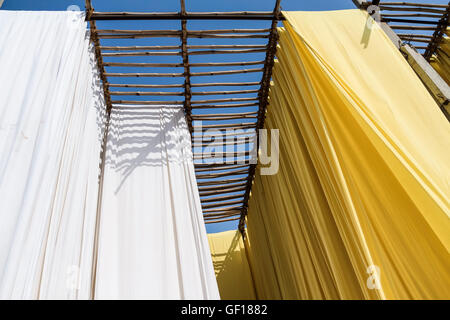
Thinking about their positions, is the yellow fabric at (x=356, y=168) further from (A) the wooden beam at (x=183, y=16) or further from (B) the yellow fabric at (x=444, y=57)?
(B) the yellow fabric at (x=444, y=57)

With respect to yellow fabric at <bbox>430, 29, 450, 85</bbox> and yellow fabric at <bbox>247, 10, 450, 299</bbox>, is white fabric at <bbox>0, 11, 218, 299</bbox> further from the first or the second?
yellow fabric at <bbox>430, 29, 450, 85</bbox>

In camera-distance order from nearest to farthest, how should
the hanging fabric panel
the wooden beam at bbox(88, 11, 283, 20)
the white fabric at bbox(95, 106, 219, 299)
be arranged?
the hanging fabric panel, the white fabric at bbox(95, 106, 219, 299), the wooden beam at bbox(88, 11, 283, 20)

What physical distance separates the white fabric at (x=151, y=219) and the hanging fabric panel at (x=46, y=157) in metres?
0.20

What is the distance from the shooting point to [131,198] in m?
2.79

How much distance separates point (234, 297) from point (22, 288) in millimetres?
4381

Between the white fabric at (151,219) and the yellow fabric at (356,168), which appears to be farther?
the white fabric at (151,219)

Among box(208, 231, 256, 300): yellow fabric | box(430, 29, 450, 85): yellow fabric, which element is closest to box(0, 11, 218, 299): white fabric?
box(208, 231, 256, 300): yellow fabric

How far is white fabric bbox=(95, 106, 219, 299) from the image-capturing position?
2166 millimetres

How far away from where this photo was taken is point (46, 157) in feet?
5.90

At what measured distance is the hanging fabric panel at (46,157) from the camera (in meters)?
1.46

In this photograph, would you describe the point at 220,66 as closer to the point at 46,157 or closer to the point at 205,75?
the point at 205,75

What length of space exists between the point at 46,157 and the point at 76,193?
43 centimetres

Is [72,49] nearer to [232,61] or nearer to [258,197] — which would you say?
[232,61]

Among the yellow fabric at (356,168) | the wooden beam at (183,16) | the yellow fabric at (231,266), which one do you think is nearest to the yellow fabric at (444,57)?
the yellow fabric at (356,168)
